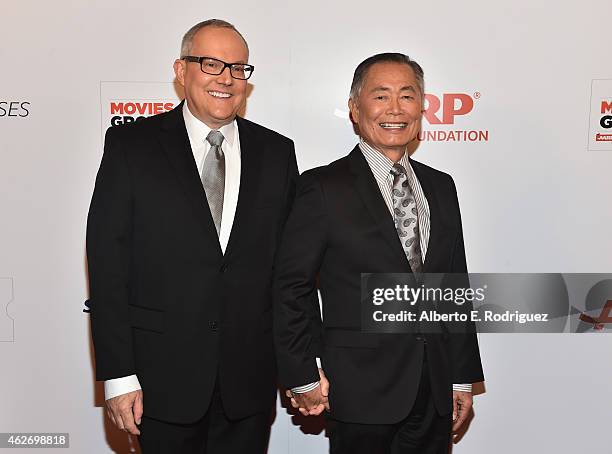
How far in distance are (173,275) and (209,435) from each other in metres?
0.51

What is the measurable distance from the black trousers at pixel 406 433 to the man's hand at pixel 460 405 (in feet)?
0.37

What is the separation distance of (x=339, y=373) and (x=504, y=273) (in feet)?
3.71

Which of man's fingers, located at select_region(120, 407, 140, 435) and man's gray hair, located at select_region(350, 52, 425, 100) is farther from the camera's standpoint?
man's gray hair, located at select_region(350, 52, 425, 100)

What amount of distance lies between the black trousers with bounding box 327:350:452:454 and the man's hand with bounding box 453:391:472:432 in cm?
11

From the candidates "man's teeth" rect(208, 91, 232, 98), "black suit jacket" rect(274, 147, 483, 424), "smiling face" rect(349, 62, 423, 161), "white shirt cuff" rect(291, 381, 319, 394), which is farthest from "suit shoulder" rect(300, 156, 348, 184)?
"white shirt cuff" rect(291, 381, 319, 394)

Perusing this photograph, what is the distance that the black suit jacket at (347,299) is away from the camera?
1.75m

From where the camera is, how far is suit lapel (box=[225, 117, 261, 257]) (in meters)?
1.78

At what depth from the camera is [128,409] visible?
1755 mm

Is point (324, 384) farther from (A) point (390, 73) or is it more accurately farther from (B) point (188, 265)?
(A) point (390, 73)

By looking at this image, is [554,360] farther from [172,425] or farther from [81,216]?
[81,216]

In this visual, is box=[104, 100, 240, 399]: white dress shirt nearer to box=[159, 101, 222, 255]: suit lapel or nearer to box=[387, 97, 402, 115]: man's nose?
box=[159, 101, 222, 255]: suit lapel

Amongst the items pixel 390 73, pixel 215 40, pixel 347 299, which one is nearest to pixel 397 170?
pixel 390 73

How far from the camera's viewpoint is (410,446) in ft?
6.04

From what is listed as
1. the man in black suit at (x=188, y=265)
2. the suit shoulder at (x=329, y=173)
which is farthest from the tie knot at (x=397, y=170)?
the man in black suit at (x=188, y=265)
